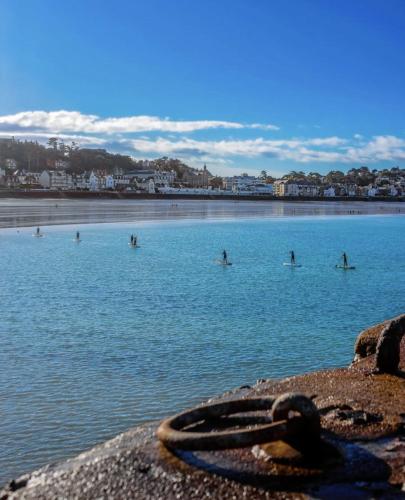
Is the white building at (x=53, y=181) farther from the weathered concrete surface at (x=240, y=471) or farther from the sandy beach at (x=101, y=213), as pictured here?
the weathered concrete surface at (x=240, y=471)

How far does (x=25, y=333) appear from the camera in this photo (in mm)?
17453

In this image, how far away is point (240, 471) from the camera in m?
5.79

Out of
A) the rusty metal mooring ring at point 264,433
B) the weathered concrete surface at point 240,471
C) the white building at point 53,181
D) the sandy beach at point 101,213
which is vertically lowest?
the weathered concrete surface at point 240,471

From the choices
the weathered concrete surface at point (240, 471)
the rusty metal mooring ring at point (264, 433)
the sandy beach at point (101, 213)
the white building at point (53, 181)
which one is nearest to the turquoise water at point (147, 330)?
the weathered concrete surface at point (240, 471)

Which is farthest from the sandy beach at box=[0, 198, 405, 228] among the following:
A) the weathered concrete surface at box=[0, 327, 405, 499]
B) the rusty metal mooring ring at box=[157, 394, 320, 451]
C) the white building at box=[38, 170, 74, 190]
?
the rusty metal mooring ring at box=[157, 394, 320, 451]

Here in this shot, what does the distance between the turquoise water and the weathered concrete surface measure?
231cm

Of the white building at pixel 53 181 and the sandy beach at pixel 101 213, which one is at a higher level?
the white building at pixel 53 181

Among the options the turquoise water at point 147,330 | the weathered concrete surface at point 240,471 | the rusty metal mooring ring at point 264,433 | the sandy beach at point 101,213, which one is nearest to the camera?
the weathered concrete surface at point 240,471

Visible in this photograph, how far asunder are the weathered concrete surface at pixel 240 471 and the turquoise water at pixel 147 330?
231cm

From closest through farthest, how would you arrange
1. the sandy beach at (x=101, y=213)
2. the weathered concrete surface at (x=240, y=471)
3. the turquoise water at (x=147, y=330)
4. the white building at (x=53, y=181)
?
1. the weathered concrete surface at (x=240, y=471)
2. the turquoise water at (x=147, y=330)
3. the sandy beach at (x=101, y=213)
4. the white building at (x=53, y=181)

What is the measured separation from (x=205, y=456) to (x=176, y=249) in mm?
41055

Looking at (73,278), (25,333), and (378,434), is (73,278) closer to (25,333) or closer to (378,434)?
(25,333)

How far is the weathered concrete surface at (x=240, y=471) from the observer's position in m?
5.54

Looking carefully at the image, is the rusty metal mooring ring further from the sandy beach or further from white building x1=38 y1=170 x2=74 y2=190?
white building x1=38 y1=170 x2=74 y2=190
